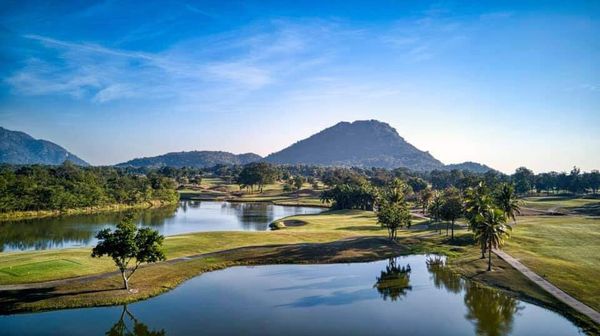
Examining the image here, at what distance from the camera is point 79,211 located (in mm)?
147875

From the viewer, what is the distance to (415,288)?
177ft

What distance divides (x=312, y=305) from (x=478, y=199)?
3938 cm

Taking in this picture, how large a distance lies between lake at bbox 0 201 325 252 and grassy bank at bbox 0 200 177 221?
7.55m

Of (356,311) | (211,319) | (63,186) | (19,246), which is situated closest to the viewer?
(211,319)

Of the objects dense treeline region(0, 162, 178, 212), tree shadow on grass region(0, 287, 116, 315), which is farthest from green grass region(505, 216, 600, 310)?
dense treeline region(0, 162, 178, 212)

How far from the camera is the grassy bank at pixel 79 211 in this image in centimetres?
12889

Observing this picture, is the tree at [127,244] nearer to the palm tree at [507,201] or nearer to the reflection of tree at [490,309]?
the reflection of tree at [490,309]

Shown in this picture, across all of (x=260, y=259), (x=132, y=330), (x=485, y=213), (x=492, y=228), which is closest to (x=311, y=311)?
(x=132, y=330)

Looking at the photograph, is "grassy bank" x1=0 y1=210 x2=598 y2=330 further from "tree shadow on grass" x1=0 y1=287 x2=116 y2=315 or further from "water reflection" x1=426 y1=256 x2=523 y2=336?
"water reflection" x1=426 y1=256 x2=523 y2=336

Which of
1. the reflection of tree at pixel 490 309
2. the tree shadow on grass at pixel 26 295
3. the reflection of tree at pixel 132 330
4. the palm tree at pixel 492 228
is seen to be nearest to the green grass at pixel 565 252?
the palm tree at pixel 492 228

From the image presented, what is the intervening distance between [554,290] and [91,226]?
349 feet

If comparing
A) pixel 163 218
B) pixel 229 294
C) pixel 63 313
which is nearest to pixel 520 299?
pixel 229 294

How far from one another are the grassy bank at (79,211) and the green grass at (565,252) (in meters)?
133

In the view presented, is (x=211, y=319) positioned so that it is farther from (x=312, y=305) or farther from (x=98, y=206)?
(x=98, y=206)
